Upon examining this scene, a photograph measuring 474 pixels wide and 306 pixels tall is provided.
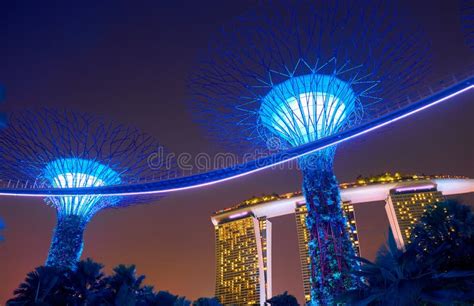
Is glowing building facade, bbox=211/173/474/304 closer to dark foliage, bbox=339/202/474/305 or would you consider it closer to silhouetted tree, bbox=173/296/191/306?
silhouetted tree, bbox=173/296/191/306

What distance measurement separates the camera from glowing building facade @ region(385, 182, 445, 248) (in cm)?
8644

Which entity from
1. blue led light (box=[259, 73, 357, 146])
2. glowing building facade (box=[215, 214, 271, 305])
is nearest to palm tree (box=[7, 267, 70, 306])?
blue led light (box=[259, 73, 357, 146])

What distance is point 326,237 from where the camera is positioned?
19.2 metres

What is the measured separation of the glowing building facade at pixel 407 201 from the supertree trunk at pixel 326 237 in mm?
73463

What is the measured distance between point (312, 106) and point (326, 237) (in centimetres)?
792

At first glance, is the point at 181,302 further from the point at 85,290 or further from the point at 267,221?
the point at 267,221

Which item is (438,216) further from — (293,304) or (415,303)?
(293,304)

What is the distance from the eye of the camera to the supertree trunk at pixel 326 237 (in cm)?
1820

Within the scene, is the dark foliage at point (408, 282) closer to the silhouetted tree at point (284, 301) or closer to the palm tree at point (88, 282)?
the silhouetted tree at point (284, 301)

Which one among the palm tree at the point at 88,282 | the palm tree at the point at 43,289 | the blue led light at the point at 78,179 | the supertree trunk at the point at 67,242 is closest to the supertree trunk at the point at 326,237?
the palm tree at the point at 88,282

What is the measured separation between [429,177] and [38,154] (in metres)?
84.9

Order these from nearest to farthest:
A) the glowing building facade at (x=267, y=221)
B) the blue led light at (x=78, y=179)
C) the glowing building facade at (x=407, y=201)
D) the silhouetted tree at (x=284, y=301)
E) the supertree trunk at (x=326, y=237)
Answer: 1. the supertree trunk at (x=326, y=237)
2. the silhouetted tree at (x=284, y=301)
3. the blue led light at (x=78, y=179)
4. the glowing building facade at (x=407, y=201)
5. the glowing building facade at (x=267, y=221)

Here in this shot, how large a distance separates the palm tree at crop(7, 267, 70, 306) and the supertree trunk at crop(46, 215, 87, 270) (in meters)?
5.94

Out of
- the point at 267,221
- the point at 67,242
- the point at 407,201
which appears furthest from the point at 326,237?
the point at 267,221
